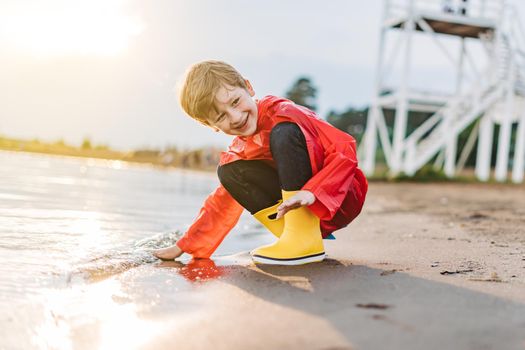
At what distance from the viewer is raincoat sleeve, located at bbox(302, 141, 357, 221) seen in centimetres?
208

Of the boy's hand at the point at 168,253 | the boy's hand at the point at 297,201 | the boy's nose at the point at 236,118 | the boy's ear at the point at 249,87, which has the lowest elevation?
the boy's hand at the point at 168,253

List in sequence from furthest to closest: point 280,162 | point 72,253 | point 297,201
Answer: point 72,253 → point 280,162 → point 297,201

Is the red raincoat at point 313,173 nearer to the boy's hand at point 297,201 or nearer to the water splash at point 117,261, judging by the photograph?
the boy's hand at point 297,201

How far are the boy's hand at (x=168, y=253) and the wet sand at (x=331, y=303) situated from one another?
3.8 inches

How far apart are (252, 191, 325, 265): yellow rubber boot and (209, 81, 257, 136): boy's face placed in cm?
29

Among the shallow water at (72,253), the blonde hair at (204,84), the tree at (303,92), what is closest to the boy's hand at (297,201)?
the shallow water at (72,253)

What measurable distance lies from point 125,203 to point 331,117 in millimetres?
23578

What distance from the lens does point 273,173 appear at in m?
2.37

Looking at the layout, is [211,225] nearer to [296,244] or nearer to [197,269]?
[197,269]

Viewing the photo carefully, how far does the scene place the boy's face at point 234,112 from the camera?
2162 millimetres

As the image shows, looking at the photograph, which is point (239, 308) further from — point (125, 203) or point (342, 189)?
point (125, 203)

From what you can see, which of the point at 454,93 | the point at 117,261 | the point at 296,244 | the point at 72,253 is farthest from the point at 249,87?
the point at 454,93

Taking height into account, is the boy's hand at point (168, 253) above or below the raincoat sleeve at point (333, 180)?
below

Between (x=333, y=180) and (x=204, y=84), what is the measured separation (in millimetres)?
554
